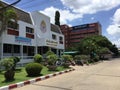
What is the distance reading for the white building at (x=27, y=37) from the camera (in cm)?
2852

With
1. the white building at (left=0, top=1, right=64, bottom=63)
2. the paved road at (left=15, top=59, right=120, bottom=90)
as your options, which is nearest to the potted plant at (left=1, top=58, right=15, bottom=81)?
the paved road at (left=15, top=59, right=120, bottom=90)

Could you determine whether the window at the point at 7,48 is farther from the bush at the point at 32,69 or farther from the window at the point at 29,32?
the bush at the point at 32,69

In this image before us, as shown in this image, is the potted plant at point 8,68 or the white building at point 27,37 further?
the white building at point 27,37

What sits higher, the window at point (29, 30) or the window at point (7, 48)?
the window at point (29, 30)

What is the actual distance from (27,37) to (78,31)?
305 feet

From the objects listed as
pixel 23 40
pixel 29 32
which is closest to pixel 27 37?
pixel 29 32

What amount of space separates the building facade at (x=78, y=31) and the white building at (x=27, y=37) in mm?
79786

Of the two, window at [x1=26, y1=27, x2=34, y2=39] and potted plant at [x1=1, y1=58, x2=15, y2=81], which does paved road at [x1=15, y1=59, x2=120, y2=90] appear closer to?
potted plant at [x1=1, y1=58, x2=15, y2=81]

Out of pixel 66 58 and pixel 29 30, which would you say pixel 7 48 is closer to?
pixel 29 30

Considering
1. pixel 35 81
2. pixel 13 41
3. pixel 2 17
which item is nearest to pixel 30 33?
pixel 13 41

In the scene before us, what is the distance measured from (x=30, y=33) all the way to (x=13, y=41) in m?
5.55

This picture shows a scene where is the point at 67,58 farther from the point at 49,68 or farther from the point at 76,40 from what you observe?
the point at 76,40

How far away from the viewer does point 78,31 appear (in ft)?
407

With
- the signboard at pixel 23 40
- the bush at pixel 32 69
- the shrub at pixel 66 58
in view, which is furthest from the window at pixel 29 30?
the bush at pixel 32 69
